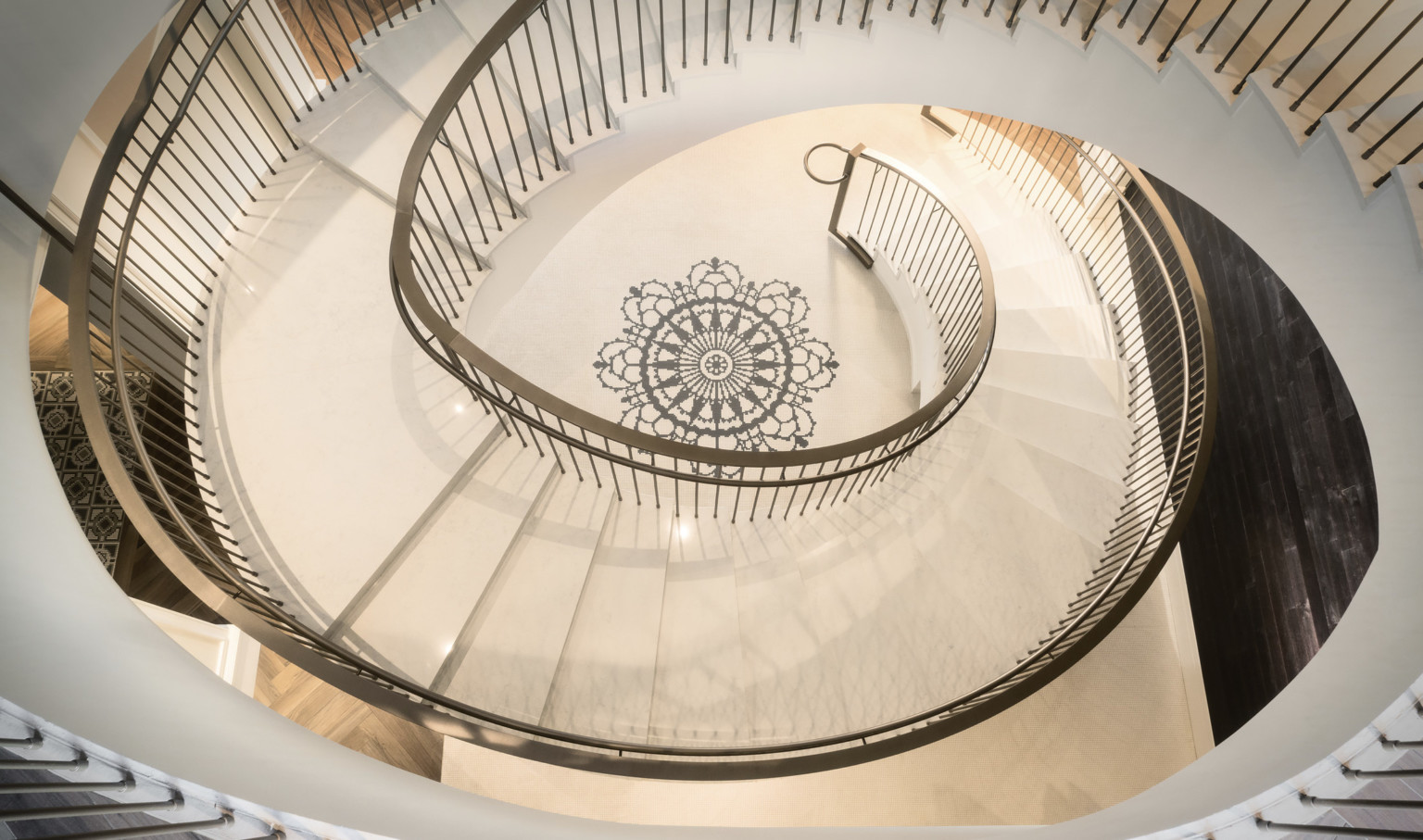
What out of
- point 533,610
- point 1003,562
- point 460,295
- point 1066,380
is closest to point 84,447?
point 460,295

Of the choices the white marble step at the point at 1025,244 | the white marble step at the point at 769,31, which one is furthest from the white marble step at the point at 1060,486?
the white marble step at the point at 769,31

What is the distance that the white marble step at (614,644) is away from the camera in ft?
12.3

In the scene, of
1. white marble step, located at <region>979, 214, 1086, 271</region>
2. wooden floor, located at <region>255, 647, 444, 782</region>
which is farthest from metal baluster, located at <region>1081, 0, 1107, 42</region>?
wooden floor, located at <region>255, 647, 444, 782</region>

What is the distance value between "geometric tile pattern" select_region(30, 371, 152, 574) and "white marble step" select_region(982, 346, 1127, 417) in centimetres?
560

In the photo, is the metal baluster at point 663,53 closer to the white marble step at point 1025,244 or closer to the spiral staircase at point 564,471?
the spiral staircase at point 564,471

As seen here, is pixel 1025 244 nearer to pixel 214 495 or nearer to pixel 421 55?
pixel 421 55

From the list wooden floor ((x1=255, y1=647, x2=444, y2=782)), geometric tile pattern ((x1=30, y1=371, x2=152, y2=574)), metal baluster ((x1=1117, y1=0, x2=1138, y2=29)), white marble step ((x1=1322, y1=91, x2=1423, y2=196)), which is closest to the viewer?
white marble step ((x1=1322, y1=91, x2=1423, y2=196))

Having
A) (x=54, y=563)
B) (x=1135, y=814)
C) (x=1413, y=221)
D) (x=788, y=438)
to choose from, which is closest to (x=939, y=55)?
(x=1413, y=221)

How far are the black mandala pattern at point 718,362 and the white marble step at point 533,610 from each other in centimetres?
141

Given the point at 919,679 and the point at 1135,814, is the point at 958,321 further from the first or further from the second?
the point at 1135,814

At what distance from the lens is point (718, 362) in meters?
5.75

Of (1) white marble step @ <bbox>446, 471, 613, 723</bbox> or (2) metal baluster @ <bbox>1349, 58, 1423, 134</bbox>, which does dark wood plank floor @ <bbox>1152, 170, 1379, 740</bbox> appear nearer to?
(2) metal baluster @ <bbox>1349, 58, 1423, 134</bbox>

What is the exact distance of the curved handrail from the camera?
2727 millimetres

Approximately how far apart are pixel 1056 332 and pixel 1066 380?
0.46 meters
